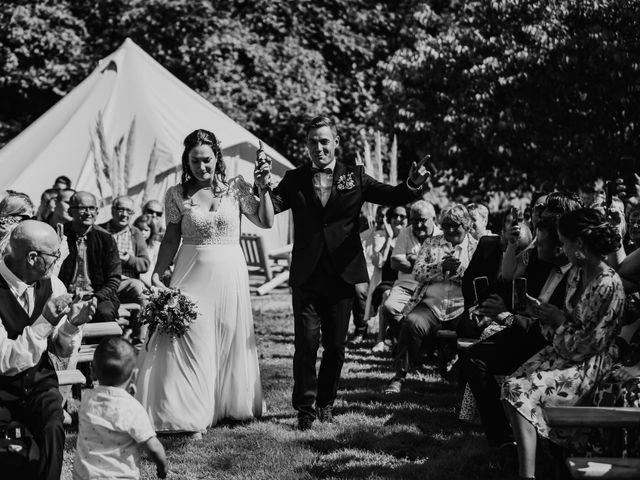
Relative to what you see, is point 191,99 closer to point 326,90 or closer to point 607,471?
point 326,90

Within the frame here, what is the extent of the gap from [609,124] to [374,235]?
35.4 feet

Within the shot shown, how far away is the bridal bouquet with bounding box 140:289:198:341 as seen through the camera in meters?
6.51

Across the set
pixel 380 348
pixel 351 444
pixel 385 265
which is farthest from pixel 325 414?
pixel 385 265

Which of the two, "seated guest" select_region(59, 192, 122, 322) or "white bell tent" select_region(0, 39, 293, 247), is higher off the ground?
"white bell tent" select_region(0, 39, 293, 247)

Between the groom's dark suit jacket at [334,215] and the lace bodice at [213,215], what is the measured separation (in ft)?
0.80

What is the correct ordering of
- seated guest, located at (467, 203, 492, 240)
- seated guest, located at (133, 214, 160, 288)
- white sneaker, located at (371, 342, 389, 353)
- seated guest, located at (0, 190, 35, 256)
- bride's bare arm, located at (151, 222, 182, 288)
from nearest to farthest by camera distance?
bride's bare arm, located at (151, 222, 182, 288) < seated guest, located at (0, 190, 35, 256) < seated guest, located at (467, 203, 492, 240) < white sneaker, located at (371, 342, 389, 353) < seated guest, located at (133, 214, 160, 288)

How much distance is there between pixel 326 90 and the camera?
24219 millimetres

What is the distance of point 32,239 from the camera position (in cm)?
469

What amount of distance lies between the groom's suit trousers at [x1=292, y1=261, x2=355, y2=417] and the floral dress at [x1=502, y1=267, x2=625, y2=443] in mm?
1907

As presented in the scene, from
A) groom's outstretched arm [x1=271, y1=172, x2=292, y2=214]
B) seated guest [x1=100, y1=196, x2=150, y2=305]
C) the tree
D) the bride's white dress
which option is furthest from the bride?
the tree

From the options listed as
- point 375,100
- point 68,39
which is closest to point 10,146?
point 68,39

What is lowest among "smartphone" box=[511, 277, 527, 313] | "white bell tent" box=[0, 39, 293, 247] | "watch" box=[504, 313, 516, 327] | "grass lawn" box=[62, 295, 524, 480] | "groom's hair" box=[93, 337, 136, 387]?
"grass lawn" box=[62, 295, 524, 480]

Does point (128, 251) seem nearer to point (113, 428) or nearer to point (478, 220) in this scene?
point (478, 220)

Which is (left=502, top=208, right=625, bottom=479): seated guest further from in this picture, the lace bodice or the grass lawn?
the lace bodice
